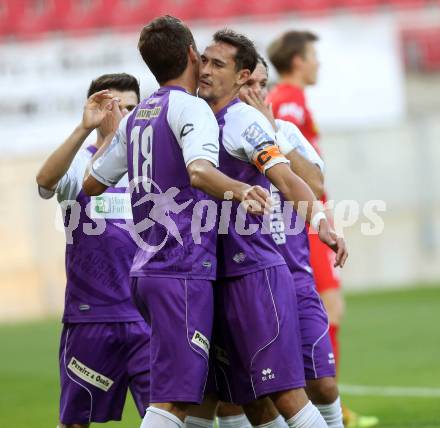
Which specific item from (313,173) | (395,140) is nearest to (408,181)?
(395,140)

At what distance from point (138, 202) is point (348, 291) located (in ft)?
42.3

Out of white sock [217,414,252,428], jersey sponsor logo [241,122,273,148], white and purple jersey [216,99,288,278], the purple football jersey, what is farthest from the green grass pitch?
jersey sponsor logo [241,122,273,148]

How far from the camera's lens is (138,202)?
4941 mm

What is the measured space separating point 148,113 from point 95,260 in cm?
122

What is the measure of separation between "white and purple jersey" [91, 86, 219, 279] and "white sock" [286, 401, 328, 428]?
0.74 metres

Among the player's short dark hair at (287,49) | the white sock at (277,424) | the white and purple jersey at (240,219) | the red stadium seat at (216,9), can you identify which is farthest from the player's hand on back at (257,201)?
the red stadium seat at (216,9)

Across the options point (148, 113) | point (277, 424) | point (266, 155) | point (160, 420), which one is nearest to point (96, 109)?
point (148, 113)

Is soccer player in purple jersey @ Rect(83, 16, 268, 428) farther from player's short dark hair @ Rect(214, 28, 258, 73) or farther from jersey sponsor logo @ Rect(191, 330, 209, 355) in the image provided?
player's short dark hair @ Rect(214, 28, 258, 73)

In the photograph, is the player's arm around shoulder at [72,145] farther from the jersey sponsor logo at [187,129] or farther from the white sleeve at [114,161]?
the jersey sponsor logo at [187,129]

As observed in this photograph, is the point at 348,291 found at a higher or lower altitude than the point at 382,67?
lower

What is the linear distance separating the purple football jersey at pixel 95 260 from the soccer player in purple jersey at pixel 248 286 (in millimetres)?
851

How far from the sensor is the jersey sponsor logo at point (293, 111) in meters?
7.54

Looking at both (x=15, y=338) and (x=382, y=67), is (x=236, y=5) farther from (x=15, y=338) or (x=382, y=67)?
(x=15, y=338)

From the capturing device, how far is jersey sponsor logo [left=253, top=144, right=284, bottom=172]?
15.7 ft
